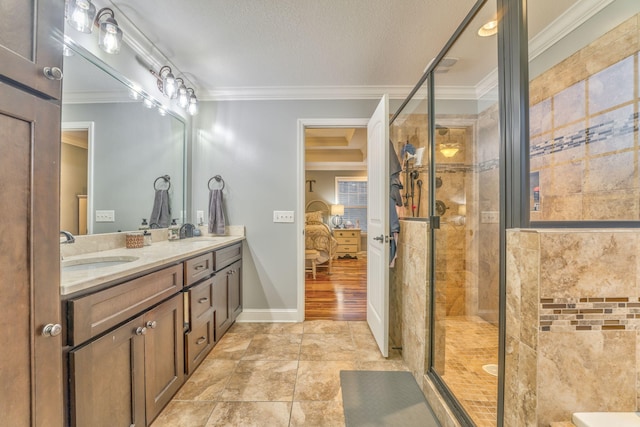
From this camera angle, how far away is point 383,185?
6.58 feet

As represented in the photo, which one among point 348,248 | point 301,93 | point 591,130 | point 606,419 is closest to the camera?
point 606,419

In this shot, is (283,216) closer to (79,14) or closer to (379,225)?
(379,225)

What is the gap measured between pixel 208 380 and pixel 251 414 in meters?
0.45

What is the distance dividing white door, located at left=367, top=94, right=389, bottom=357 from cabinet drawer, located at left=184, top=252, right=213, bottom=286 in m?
1.31

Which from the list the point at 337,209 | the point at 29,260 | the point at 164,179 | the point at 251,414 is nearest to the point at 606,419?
the point at 251,414

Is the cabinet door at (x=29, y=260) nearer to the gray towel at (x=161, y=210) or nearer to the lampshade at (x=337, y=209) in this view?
the gray towel at (x=161, y=210)

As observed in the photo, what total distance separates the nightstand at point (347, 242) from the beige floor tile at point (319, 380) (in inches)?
169

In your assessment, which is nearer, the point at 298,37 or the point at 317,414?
the point at 317,414

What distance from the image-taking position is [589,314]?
32.8 inches

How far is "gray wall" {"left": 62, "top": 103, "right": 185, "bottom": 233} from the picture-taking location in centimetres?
164

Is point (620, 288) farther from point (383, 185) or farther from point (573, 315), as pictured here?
point (383, 185)

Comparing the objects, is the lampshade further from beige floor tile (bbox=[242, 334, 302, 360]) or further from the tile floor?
beige floor tile (bbox=[242, 334, 302, 360])

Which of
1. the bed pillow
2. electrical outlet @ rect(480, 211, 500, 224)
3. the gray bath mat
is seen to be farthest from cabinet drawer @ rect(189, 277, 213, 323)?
the bed pillow

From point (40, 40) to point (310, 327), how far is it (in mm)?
2507
